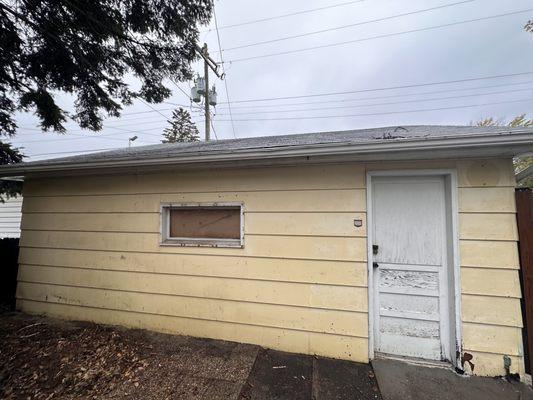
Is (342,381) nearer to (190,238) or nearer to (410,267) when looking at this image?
(410,267)

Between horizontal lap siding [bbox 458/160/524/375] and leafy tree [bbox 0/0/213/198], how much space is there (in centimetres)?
410

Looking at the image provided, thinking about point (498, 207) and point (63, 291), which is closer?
point (498, 207)

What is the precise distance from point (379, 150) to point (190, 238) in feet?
→ 7.72

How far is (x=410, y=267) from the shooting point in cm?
257

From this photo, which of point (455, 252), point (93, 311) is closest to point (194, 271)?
point (93, 311)

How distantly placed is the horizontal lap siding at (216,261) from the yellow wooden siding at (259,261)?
1 centimetres

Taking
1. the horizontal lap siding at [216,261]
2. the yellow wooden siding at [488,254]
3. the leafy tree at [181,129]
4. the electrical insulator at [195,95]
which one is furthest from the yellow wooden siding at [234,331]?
the leafy tree at [181,129]

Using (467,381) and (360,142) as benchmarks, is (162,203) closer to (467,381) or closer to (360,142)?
(360,142)

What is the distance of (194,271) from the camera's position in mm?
Answer: 3041

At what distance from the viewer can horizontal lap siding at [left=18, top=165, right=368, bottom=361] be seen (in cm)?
264

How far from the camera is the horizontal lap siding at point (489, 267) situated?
226 cm

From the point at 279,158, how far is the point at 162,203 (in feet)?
5.50

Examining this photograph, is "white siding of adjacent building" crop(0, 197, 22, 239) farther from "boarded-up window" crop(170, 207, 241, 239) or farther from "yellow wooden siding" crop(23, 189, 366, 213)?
"boarded-up window" crop(170, 207, 241, 239)

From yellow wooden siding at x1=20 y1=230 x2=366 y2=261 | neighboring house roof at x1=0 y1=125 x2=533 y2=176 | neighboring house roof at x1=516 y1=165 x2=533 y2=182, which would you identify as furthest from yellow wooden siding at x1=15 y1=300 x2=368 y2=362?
neighboring house roof at x1=516 y1=165 x2=533 y2=182
